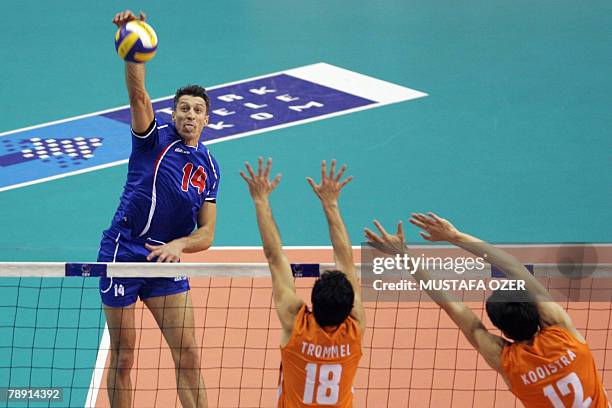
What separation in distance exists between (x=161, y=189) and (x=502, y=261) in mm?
2778

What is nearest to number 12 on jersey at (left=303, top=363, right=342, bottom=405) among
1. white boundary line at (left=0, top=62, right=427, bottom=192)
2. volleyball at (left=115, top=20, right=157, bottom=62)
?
volleyball at (left=115, top=20, right=157, bottom=62)

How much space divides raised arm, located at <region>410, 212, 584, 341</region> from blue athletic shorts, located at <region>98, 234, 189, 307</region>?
90.0 inches

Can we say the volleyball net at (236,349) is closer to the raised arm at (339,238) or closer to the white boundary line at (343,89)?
the raised arm at (339,238)

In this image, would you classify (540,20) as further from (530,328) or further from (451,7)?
(530,328)

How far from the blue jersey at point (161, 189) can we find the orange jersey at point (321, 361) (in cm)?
233

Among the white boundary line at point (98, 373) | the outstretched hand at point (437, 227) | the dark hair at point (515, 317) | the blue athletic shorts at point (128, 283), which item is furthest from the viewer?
the white boundary line at point (98, 373)

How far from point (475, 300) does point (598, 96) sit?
23.3 ft

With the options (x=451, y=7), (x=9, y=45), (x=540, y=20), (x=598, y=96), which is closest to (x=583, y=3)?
(x=540, y=20)

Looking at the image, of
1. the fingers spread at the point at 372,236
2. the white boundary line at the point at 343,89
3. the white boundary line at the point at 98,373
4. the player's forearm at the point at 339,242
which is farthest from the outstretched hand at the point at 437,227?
the white boundary line at the point at 343,89

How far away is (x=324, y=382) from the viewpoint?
570 centimetres

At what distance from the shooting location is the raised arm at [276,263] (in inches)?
230

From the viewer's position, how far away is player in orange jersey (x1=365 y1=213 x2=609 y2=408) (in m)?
5.68

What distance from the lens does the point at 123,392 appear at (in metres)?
7.82

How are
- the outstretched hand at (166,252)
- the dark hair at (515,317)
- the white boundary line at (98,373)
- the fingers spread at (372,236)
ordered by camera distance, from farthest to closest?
the white boundary line at (98,373) < the outstretched hand at (166,252) < the fingers spread at (372,236) < the dark hair at (515,317)
